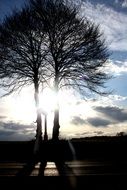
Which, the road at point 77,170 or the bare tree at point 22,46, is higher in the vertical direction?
the bare tree at point 22,46

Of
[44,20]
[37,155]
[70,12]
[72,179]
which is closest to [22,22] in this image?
[44,20]

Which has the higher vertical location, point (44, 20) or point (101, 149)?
point (44, 20)

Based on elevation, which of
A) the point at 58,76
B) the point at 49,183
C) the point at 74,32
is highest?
the point at 74,32

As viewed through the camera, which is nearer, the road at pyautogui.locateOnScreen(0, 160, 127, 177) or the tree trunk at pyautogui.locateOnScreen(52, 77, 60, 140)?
the road at pyautogui.locateOnScreen(0, 160, 127, 177)

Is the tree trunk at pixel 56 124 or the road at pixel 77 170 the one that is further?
the tree trunk at pixel 56 124

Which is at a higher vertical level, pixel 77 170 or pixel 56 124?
pixel 56 124

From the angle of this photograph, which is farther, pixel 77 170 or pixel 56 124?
pixel 56 124

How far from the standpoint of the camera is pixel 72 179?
1097 cm

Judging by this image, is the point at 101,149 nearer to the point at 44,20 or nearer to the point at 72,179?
the point at 44,20

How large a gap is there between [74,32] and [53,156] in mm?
10424

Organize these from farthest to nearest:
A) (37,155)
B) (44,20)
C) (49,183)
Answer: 1. (44,20)
2. (37,155)
3. (49,183)

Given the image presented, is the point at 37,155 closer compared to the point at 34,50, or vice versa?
the point at 37,155

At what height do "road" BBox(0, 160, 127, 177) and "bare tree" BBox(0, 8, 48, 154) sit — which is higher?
"bare tree" BBox(0, 8, 48, 154)

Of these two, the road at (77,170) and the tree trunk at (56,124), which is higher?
the tree trunk at (56,124)
